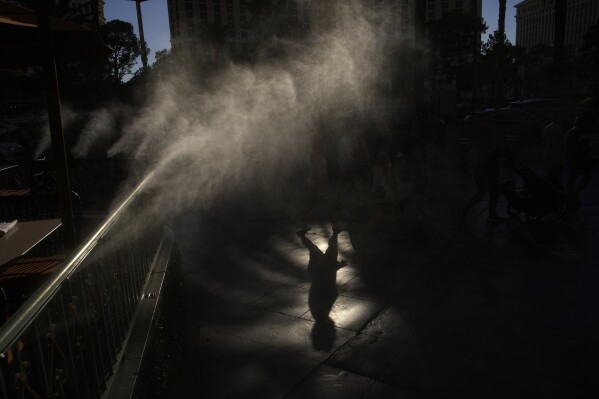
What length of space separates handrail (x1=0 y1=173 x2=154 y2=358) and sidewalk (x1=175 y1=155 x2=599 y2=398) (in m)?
1.42

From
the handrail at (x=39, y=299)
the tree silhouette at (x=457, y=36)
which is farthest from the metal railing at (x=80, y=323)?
the tree silhouette at (x=457, y=36)

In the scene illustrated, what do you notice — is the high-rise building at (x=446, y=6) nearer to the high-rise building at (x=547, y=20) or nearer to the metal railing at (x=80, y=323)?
the high-rise building at (x=547, y=20)

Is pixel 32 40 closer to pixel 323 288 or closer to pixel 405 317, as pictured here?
pixel 323 288

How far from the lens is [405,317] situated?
14.2ft

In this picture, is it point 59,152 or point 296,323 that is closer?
point 59,152

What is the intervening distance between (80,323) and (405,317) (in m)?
2.76

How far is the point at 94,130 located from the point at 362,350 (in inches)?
715

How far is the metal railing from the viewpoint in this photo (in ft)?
5.98

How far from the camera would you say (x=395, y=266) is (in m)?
5.65

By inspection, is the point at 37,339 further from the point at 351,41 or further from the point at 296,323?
the point at 351,41

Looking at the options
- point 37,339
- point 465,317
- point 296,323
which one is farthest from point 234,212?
point 37,339

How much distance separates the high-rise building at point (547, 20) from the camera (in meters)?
138

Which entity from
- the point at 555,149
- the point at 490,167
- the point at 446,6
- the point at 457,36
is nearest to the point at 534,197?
the point at 490,167

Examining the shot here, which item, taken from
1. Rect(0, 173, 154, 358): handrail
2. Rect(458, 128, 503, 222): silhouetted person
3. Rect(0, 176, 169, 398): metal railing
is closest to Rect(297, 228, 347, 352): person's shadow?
Rect(0, 176, 169, 398): metal railing
